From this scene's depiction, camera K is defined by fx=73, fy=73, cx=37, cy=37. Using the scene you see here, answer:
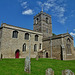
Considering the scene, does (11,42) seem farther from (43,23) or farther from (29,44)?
(43,23)

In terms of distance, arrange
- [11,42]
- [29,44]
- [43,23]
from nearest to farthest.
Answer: [11,42] → [29,44] → [43,23]

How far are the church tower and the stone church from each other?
16.2ft

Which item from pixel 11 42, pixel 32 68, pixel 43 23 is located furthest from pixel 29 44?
pixel 32 68

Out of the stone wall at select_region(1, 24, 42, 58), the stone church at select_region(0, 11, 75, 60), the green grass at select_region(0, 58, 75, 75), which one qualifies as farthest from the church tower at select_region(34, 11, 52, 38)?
the green grass at select_region(0, 58, 75, 75)

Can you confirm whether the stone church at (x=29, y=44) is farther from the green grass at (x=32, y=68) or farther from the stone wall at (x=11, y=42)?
the green grass at (x=32, y=68)

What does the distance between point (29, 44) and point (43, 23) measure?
12356 mm

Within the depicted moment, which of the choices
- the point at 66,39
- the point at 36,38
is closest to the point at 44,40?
the point at 36,38

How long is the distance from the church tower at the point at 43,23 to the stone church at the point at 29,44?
4.95 m

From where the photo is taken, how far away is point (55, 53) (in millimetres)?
22234

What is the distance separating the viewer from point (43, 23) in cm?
3092

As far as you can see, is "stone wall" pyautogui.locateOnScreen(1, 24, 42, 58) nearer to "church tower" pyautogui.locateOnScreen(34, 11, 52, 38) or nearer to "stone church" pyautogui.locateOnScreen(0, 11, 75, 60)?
"stone church" pyautogui.locateOnScreen(0, 11, 75, 60)

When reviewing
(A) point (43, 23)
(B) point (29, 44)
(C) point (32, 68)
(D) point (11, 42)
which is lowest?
(C) point (32, 68)

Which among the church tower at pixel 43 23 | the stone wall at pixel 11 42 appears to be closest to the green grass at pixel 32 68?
the stone wall at pixel 11 42

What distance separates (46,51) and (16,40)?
10639 millimetres
